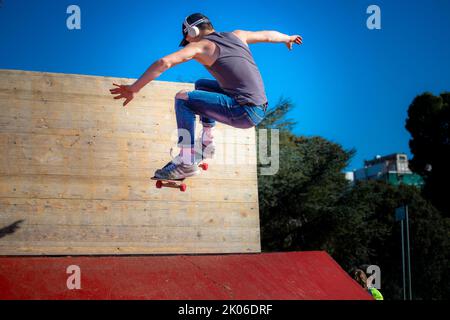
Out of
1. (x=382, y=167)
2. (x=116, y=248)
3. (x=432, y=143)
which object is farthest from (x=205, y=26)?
(x=382, y=167)

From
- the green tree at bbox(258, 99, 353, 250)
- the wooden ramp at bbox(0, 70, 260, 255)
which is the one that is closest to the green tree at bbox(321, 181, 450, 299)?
the green tree at bbox(258, 99, 353, 250)

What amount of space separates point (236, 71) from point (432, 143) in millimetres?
39231

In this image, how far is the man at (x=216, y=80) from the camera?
5.29 metres

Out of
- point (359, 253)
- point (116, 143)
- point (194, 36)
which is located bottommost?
point (359, 253)

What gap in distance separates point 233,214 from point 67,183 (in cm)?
268

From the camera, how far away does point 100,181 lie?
8953 mm

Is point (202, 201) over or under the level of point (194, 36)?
under

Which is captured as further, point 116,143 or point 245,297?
point 116,143

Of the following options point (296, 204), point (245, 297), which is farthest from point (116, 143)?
point (296, 204)

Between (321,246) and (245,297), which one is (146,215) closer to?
(245,297)

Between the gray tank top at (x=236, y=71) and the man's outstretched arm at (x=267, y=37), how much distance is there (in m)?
0.24

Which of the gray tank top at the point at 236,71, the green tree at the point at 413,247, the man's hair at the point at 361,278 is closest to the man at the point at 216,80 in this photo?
the gray tank top at the point at 236,71
